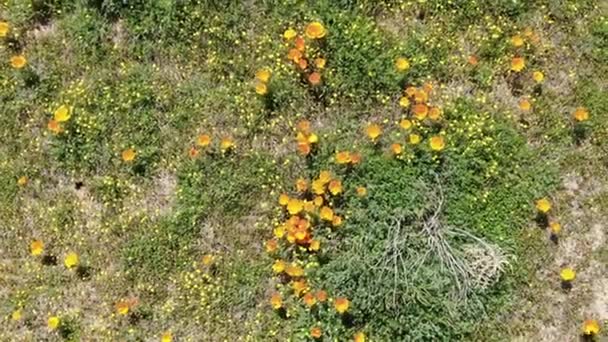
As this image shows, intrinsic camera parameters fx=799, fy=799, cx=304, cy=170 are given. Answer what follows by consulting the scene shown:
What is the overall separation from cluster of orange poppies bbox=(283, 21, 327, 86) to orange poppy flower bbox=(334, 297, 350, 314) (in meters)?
2.01

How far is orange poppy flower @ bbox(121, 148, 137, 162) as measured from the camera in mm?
7434

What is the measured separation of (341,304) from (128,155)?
2.40 meters

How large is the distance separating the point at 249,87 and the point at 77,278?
241 centimetres

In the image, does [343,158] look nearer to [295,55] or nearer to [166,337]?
[295,55]

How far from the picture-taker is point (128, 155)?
744 cm

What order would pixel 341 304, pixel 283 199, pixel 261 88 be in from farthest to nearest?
1. pixel 261 88
2. pixel 283 199
3. pixel 341 304

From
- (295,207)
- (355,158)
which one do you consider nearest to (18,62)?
(295,207)

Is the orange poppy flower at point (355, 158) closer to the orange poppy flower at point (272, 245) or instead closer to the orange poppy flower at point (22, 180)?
the orange poppy flower at point (272, 245)

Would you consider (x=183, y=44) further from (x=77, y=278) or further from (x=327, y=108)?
(x=77, y=278)

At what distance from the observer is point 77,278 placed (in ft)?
24.5

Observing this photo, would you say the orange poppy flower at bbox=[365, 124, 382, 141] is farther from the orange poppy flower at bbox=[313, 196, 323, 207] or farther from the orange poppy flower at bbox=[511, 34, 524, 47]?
the orange poppy flower at bbox=[511, 34, 524, 47]

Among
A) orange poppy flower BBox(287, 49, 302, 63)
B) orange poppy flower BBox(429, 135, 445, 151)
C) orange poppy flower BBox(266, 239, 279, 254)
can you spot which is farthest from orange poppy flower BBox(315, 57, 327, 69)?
orange poppy flower BBox(266, 239, 279, 254)

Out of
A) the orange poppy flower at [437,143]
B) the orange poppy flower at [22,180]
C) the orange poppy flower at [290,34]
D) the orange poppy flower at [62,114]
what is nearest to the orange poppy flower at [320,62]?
the orange poppy flower at [290,34]

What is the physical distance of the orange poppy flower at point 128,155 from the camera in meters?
7.43
